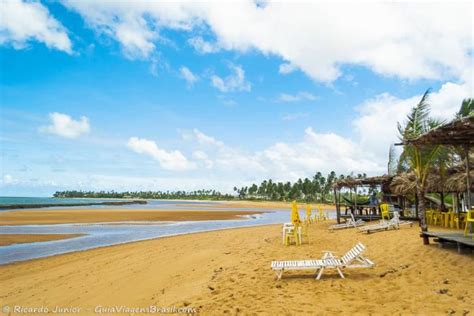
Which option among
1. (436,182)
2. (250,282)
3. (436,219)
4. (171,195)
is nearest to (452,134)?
(250,282)

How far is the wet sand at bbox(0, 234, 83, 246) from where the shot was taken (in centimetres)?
1566

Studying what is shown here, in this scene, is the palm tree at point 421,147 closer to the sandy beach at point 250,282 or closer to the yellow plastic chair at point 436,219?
the sandy beach at point 250,282

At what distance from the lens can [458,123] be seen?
21.7 feet

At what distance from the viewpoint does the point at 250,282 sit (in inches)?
260

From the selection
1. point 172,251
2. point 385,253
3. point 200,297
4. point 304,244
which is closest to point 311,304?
point 200,297

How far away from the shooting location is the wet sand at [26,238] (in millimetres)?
15656

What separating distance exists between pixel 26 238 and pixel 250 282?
48.0 ft

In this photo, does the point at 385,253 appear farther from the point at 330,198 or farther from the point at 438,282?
the point at 330,198

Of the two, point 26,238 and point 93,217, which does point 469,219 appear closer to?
point 26,238

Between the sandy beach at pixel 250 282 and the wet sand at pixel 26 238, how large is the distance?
5722 mm

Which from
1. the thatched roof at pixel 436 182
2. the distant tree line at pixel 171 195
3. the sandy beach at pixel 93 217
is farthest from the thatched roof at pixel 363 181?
the distant tree line at pixel 171 195

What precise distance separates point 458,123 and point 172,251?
8996mm

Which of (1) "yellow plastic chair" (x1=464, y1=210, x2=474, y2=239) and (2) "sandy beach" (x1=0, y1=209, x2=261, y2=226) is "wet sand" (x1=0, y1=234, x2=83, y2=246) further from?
(1) "yellow plastic chair" (x1=464, y1=210, x2=474, y2=239)

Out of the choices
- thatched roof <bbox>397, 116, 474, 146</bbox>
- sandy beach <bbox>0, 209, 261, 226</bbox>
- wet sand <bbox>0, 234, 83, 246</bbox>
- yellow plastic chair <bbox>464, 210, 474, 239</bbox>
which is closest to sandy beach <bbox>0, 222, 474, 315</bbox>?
yellow plastic chair <bbox>464, 210, 474, 239</bbox>
